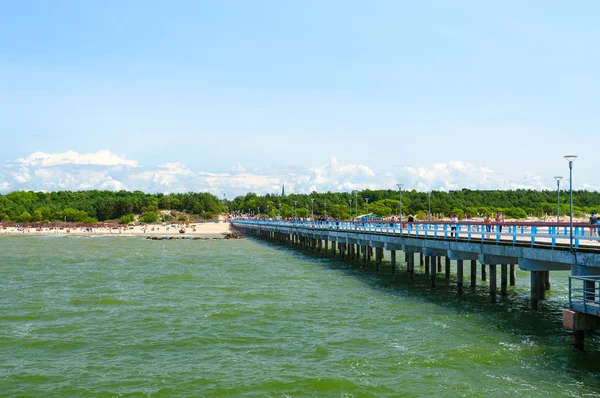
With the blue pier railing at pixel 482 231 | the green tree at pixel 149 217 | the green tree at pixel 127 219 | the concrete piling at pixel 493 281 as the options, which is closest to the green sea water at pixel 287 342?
the concrete piling at pixel 493 281

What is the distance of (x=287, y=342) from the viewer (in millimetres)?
22672

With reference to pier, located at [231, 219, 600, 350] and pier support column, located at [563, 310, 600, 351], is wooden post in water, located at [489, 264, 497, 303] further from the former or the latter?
pier support column, located at [563, 310, 600, 351]

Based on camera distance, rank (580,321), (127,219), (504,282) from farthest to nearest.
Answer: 1. (127,219)
2. (504,282)
3. (580,321)

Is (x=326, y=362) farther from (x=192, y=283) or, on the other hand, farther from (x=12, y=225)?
(x=12, y=225)

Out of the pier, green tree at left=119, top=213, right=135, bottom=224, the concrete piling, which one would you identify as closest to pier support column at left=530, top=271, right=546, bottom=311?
the pier

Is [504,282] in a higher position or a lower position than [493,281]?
lower

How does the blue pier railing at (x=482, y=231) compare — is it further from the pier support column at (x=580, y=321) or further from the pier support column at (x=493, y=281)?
the pier support column at (x=580, y=321)

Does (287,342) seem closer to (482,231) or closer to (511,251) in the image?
(511,251)

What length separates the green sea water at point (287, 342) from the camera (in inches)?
691

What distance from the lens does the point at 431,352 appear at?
812 inches

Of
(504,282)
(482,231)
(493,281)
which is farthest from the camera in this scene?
(504,282)

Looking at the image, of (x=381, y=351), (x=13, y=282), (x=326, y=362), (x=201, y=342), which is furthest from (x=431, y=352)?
(x=13, y=282)

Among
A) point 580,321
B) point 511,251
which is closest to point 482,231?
point 511,251

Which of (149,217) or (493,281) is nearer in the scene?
(493,281)
